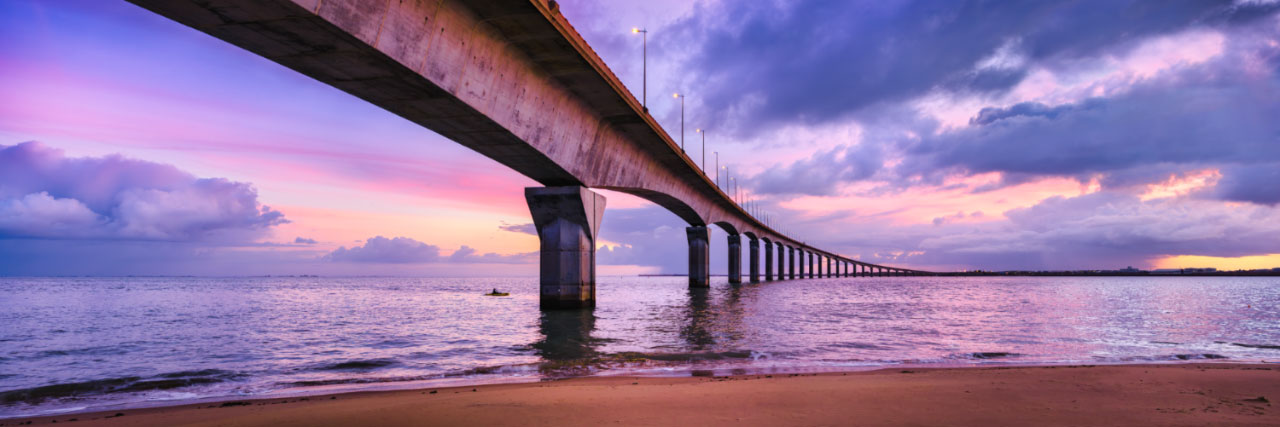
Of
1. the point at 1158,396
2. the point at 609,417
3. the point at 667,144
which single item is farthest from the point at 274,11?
the point at 667,144

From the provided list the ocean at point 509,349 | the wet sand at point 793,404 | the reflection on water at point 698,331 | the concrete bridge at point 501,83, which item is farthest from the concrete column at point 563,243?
the wet sand at point 793,404

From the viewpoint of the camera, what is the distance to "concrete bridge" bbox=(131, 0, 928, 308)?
41.1ft

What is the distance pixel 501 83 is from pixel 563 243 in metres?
11.8

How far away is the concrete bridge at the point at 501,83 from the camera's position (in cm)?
1252

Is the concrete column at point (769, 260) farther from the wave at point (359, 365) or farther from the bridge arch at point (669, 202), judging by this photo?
the wave at point (359, 365)

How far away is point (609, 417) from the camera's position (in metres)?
6.49

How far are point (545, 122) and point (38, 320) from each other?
26.6 meters

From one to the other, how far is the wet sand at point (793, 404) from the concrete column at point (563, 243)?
19.2 metres

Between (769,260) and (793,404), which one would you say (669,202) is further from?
(769,260)

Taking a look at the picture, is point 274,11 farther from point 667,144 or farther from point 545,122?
point 667,144

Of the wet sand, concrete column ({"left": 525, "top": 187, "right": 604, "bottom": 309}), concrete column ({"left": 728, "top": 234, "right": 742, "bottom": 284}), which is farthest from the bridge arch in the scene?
the wet sand

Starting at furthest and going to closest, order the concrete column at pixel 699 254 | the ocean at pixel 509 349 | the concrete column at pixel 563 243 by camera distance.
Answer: the concrete column at pixel 699 254 < the concrete column at pixel 563 243 < the ocean at pixel 509 349

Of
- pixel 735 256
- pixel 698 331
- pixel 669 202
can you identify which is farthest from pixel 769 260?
pixel 698 331

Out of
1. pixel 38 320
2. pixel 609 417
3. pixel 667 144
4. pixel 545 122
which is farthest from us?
pixel 667 144
